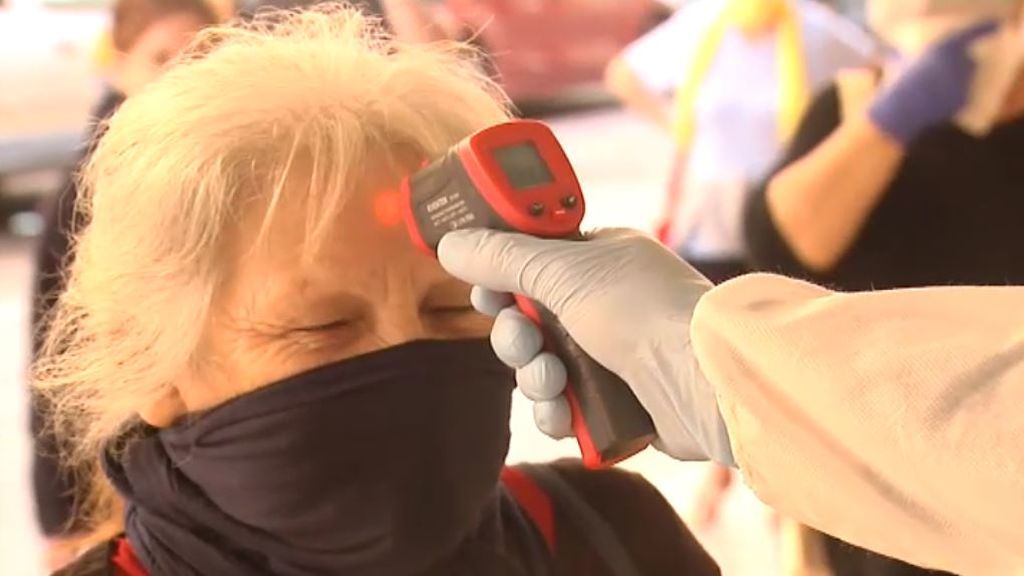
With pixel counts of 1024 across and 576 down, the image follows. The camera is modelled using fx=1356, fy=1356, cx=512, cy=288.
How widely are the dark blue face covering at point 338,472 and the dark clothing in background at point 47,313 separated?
0.57m

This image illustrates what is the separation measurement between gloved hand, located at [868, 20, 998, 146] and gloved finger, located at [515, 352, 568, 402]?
0.87 metres

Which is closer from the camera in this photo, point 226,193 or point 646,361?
point 646,361

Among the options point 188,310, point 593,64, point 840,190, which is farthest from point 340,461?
point 593,64

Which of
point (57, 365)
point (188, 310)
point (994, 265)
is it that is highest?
point (188, 310)

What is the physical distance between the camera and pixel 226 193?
41.4 inches

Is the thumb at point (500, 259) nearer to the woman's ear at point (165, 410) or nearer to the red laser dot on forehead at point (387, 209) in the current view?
the red laser dot on forehead at point (387, 209)

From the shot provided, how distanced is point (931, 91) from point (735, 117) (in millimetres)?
1183

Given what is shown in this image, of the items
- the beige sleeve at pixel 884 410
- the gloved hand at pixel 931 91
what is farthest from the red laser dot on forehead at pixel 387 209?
the gloved hand at pixel 931 91

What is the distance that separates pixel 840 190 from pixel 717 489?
3.22 feet

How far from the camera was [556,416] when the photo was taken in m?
0.83

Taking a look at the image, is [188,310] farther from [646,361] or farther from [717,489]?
[717,489]

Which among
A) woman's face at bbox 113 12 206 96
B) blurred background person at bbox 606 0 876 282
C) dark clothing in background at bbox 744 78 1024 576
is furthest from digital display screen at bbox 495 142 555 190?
blurred background person at bbox 606 0 876 282

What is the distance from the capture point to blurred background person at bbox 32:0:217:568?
158 cm

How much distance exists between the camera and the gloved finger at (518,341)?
83 centimetres
